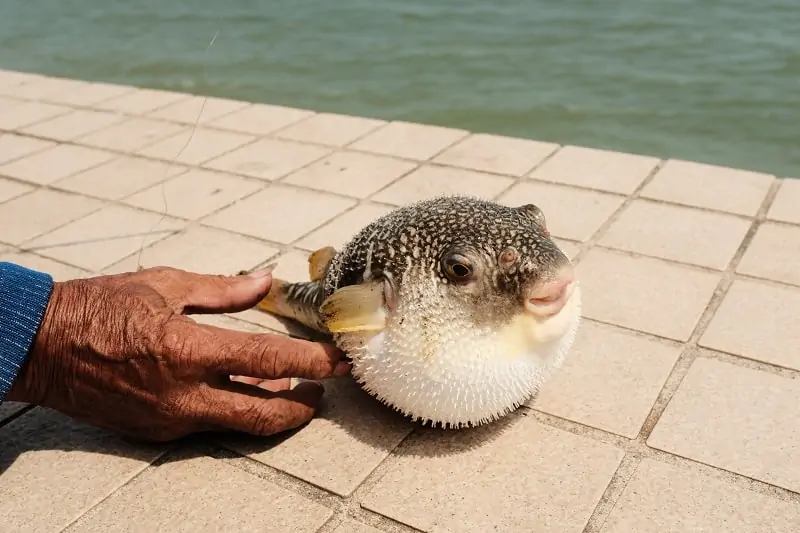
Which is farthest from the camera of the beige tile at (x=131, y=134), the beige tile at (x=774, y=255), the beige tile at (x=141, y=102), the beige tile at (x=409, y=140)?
the beige tile at (x=141, y=102)

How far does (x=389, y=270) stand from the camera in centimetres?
201

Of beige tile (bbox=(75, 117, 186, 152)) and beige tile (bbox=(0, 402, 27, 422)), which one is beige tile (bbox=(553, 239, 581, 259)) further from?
beige tile (bbox=(75, 117, 186, 152))

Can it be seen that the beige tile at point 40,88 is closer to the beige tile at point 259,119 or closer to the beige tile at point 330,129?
the beige tile at point 259,119

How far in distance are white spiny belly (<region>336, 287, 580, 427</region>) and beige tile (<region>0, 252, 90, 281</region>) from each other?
1489mm

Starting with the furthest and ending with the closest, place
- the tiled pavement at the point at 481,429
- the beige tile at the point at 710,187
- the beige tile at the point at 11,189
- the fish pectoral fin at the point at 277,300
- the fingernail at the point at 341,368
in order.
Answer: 1. the beige tile at the point at 11,189
2. the beige tile at the point at 710,187
3. the fish pectoral fin at the point at 277,300
4. the fingernail at the point at 341,368
5. the tiled pavement at the point at 481,429

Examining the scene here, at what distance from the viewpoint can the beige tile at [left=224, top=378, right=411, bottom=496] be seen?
80.9 inches

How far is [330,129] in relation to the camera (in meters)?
4.67

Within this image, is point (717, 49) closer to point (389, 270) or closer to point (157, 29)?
point (157, 29)

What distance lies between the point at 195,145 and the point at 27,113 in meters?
1.46

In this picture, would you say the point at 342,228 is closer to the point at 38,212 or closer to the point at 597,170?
the point at 597,170

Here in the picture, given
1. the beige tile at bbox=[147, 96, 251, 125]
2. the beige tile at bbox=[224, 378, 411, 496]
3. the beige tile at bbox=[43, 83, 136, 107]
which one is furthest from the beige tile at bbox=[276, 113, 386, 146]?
the beige tile at bbox=[224, 378, 411, 496]

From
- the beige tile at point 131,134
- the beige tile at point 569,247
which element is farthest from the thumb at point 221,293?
the beige tile at point 131,134

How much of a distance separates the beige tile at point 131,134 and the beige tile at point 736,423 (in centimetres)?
330

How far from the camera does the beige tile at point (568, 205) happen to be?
10.9 feet
